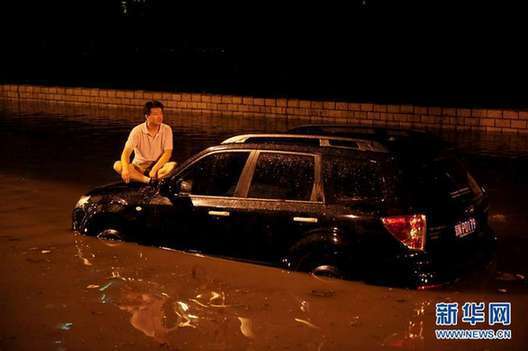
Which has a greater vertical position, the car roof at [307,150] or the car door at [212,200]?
the car roof at [307,150]

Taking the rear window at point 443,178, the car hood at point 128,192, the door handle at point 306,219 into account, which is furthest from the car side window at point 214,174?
the rear window at point 443,178

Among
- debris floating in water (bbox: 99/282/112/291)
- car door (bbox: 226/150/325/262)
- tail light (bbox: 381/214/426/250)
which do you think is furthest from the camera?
debris floating in water (bbox: 99/282/112/291)

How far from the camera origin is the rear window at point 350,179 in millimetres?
5969

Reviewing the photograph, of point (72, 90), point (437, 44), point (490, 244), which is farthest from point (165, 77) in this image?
point (490, 244)

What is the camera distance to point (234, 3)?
27.0 meters

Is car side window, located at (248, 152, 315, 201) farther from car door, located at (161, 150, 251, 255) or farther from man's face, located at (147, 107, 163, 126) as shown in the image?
man's face, located at (147, 107, 163, 126)

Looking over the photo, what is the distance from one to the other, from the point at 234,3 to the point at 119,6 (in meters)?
7.12

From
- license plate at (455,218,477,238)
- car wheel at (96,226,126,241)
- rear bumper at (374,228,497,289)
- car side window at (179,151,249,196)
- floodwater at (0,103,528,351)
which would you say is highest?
car side window at (179,151,249,196)

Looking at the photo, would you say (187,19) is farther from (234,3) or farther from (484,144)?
(484,144)

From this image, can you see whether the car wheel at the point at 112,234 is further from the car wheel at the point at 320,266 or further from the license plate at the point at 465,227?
the license plate at the point at 465,227

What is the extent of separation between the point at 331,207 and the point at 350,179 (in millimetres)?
279

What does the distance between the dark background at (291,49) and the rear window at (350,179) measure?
560 inches

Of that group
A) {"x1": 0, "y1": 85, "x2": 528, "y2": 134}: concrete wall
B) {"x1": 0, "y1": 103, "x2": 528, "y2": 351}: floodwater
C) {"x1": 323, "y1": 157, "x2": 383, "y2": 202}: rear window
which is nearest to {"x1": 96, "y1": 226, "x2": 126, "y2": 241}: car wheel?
{"x1": 0, "y1": 103, "x2": 528, "y2": 351}: floodwater

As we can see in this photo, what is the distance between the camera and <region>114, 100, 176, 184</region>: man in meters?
9.01
